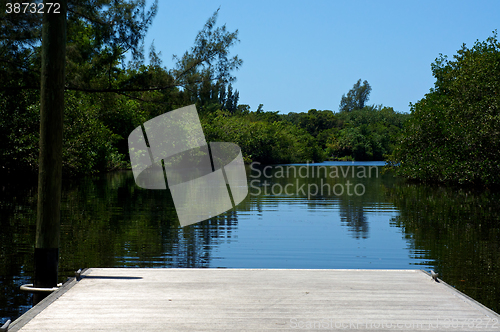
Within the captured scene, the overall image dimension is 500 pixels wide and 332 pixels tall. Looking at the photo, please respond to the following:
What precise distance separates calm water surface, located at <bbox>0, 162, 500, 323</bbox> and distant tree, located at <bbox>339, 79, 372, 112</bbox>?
12870 centimetres

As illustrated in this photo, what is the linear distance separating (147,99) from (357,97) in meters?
135

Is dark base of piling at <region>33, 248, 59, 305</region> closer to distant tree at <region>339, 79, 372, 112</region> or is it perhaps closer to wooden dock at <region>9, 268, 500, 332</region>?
wooden dock at <region>9, 268, 500, 332</region>

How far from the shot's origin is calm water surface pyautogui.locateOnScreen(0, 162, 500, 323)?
21.1 ft

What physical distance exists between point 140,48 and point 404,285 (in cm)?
657

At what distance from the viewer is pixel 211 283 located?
4.38 metres

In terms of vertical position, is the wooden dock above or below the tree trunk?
below

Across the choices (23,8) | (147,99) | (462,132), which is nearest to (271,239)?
(147,99)

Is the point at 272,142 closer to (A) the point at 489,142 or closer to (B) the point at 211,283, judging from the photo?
(A) the point at 489,142

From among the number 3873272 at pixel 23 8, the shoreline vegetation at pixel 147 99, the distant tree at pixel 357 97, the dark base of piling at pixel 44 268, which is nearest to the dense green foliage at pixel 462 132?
the shoreline vegetation at pixel 147 99

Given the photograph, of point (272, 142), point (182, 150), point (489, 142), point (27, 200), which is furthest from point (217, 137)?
point (27, 200)

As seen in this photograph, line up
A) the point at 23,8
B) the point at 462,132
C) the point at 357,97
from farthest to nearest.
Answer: the point at 357,97, the point at 462,132, the point at 23,8

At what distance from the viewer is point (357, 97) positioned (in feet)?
460

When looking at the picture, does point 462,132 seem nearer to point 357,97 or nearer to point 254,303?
point 254,303

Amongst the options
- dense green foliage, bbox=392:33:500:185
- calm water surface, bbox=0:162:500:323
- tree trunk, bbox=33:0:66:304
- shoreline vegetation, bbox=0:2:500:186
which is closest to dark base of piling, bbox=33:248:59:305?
tree trunk, bbox=33:0:66:304
